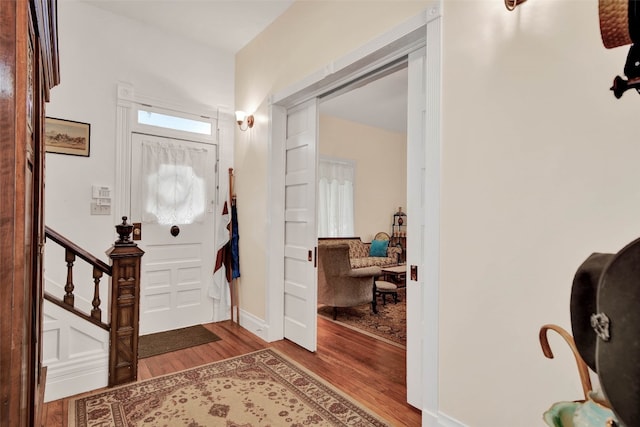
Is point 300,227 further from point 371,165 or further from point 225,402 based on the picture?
A: point 371,165

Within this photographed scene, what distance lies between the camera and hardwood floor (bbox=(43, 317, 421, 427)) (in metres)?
2.21

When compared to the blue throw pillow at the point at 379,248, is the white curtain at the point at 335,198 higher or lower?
higher

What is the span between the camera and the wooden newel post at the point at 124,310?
247 centimetres

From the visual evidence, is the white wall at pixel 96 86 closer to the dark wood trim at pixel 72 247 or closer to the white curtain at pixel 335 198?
the dark wood trim at pixel 72 247

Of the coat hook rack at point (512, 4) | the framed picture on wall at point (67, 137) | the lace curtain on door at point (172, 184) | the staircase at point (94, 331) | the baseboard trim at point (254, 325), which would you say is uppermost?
the coat hook rack at point (512, 4)

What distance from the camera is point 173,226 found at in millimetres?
3781

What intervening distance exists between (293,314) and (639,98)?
2.96 metres

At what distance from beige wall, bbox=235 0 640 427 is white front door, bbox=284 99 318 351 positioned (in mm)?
1457

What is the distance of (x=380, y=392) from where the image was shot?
2.43 m

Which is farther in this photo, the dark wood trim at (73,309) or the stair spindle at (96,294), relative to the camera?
the stair spindle at (96,294)

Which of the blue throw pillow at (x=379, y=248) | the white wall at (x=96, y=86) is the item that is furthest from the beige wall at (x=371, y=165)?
the white wall at (x=96, y=86)

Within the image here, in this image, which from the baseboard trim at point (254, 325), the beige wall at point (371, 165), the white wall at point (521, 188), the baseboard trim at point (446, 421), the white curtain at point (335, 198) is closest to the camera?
the white wall at point (521, 188)

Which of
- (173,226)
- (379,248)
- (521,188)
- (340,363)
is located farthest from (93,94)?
(379,248)

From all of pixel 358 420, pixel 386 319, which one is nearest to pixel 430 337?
pixel 358 420
